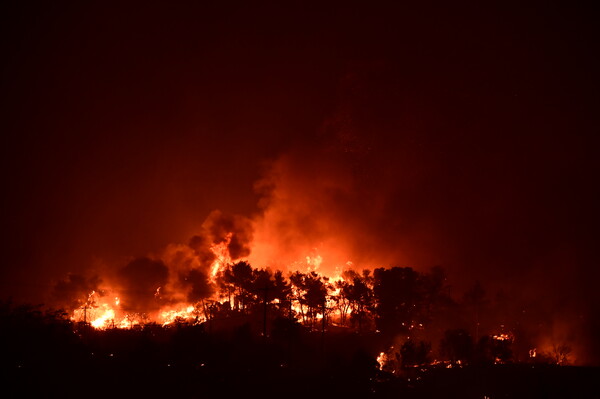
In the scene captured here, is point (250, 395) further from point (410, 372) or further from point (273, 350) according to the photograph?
point (410, 372)

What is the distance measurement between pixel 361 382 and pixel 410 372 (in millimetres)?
8108

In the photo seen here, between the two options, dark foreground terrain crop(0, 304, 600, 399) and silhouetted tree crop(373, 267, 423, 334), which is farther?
silhouetted tree crop(373, 267, 423, 334)

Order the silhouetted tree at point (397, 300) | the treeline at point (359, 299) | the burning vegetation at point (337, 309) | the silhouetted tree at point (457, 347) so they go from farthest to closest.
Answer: the treeline at point (359, 299), the silhouetted tree at point (397, 300), the burning vegetation at point (337, 309), the silhouetted tree at point (457, 347)

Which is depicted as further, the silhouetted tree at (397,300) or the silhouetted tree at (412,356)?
the silhouetted tree at (397,300)

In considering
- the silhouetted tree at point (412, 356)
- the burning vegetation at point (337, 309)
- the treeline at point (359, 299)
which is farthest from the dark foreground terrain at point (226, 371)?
the treeline at point (359, 299)

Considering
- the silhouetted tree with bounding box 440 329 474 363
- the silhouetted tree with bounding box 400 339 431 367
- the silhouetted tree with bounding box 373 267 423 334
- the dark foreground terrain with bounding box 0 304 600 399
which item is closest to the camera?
the dark foreground terrain with bounding box 0 304 600 399

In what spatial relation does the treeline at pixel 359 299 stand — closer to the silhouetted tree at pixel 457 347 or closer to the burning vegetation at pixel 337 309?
the burning vegetation at pixel 337 309

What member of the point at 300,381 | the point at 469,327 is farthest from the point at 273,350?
the point at 469,327

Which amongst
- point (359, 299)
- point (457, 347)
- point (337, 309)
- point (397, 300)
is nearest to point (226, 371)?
point (457, 347)

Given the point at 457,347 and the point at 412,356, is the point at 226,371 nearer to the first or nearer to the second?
the point at 412,356

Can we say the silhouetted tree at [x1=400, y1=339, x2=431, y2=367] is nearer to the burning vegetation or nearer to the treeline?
the burning vegetation

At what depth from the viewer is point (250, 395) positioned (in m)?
27.3

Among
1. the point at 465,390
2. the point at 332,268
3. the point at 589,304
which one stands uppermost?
the point at 332,268


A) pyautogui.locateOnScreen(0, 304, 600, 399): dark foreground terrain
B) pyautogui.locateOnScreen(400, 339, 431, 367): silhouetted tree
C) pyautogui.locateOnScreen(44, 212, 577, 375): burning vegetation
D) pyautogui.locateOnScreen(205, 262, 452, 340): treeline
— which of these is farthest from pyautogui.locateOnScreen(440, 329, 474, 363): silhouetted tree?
pyautogui.locateOnScreen(205, 262, 452, 340): treeline
